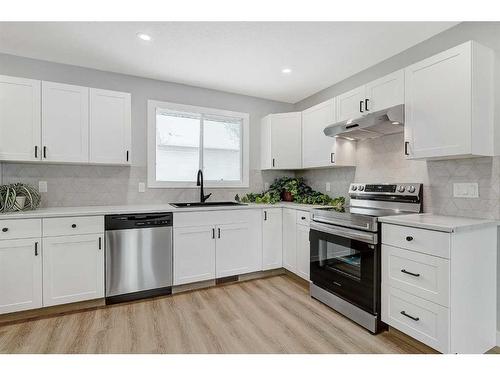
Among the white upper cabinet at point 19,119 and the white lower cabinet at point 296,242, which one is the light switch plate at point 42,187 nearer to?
the white upper cabinet at point 19,119

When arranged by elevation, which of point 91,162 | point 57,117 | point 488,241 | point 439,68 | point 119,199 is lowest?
point 488,241

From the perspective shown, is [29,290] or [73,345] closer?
[73,345]

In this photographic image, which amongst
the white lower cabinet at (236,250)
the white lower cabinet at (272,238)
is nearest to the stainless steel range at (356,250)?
the white lower cabinet at (272,238)

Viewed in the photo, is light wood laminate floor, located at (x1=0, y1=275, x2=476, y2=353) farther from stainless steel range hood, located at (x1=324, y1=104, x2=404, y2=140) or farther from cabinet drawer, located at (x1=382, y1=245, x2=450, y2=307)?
stainless steel range hood, located at (x1=324, y1=104, x2=404, y2=140)

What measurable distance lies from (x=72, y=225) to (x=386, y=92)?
10.3ft

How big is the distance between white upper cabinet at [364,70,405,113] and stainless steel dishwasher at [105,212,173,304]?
2350mm

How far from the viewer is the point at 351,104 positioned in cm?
288

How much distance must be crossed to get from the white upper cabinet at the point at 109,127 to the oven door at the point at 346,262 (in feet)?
7.43

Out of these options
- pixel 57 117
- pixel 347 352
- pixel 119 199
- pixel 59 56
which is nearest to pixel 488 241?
pixel 347 352

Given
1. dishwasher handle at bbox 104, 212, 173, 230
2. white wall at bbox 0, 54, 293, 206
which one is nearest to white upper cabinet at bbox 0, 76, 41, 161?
white wall at bbox 0, 54, 293, 206

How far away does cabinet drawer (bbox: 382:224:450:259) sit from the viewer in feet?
5.63

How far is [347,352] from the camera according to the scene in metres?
1.88
